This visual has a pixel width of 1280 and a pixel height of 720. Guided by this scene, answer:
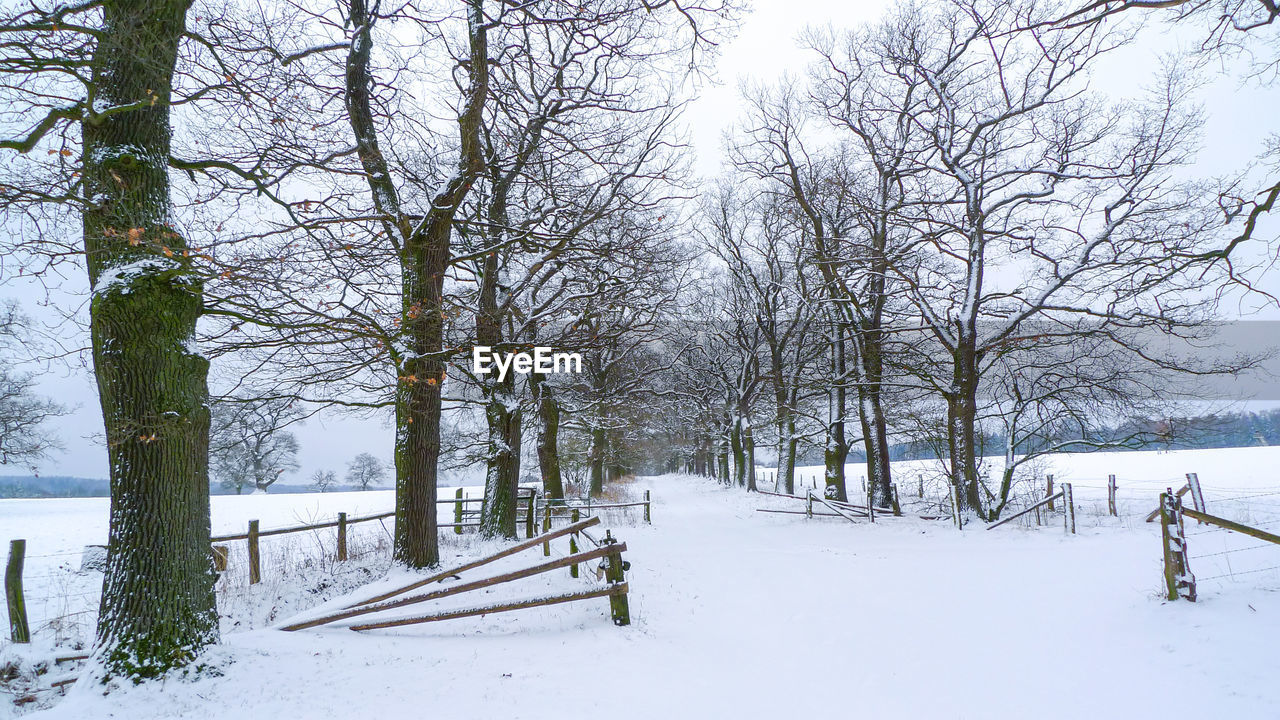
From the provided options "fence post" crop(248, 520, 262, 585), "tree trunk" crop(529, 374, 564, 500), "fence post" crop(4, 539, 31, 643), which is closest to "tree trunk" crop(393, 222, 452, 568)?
"fence post" crop(248, 520, 262, 585)

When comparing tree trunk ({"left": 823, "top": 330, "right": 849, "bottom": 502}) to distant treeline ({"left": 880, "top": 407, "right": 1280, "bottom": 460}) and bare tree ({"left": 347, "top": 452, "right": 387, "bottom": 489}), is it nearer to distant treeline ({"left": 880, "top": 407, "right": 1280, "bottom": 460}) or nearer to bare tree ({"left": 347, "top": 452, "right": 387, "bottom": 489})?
distant treeline ({"left": 880, "top": 407, "right": 1280, "bottom": 460})

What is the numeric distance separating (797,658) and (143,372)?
6.71 meters

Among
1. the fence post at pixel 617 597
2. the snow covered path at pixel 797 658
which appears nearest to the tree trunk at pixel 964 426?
the snow covered path at pixel 797 658

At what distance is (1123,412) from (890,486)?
22.8ft

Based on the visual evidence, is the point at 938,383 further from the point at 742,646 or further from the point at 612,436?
the point at 612,436

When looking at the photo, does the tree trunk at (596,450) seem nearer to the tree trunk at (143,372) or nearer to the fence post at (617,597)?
the fence post at (617,597)

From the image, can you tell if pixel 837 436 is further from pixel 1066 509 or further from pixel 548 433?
pixel 548 433

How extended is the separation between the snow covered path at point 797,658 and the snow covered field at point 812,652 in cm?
2

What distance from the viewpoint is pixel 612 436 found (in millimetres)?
25469

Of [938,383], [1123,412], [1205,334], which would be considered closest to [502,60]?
[938,383]

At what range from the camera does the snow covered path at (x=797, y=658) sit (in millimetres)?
4340

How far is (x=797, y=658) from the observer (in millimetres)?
5754

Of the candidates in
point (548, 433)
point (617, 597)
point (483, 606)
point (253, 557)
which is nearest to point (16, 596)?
point (253, 557)

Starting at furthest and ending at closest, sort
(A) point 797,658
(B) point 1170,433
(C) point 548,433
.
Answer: (C) point 548,433 → (B) point 1170,433 → (A) point 797,658
